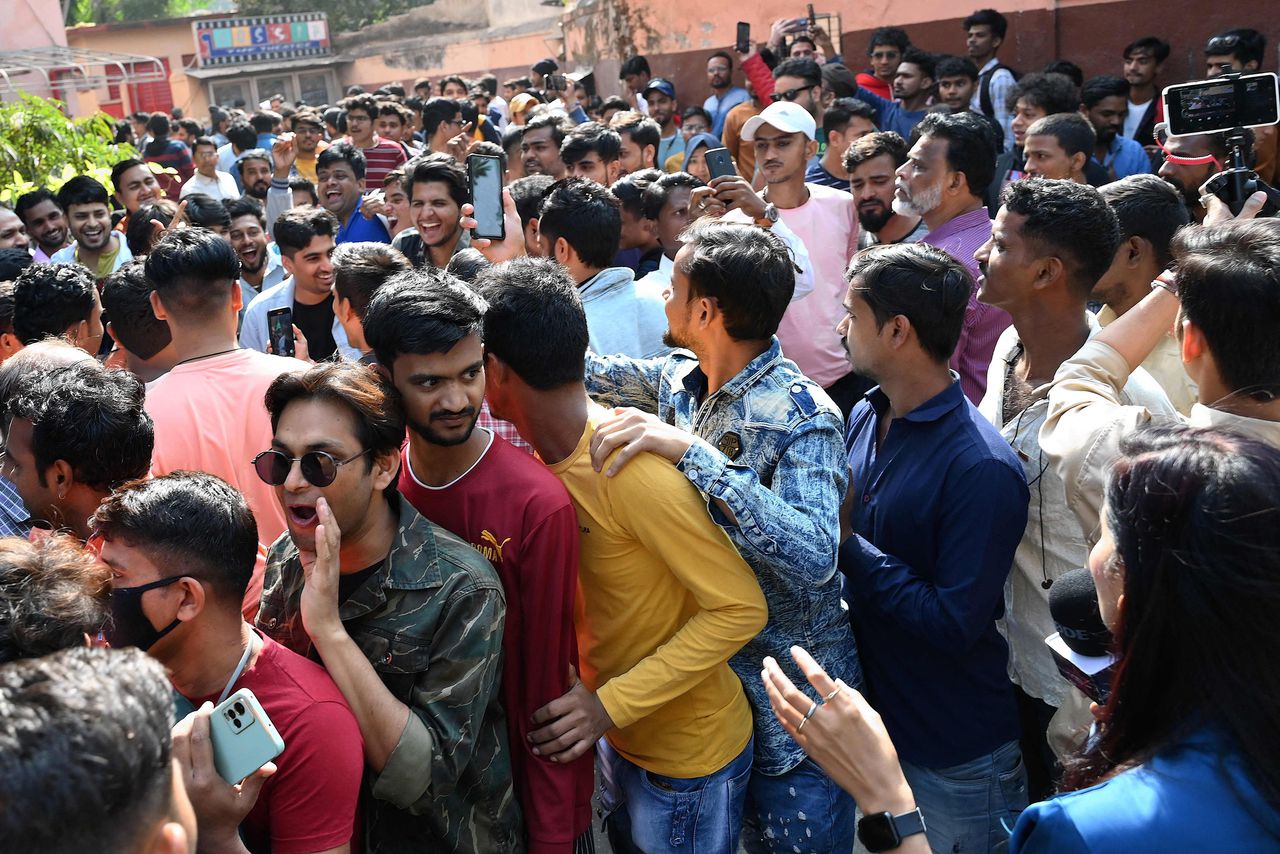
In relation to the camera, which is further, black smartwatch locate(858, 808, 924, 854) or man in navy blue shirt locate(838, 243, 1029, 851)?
man in navy blue shirt locate(838, 243, 1029, 851)

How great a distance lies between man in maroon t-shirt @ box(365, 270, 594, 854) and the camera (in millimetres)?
2275

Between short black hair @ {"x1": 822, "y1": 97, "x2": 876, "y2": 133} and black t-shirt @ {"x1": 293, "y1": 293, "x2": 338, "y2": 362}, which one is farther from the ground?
short black hair @ {"x1": 822, "y1": 97, "x2": 876, "y2": 133}

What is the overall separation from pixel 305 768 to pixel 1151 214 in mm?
2840

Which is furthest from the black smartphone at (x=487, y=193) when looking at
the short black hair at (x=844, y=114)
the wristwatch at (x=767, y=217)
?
the short black hair at (x=844, y=114)

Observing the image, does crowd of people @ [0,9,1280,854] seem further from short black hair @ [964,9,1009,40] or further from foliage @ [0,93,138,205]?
short black hair @ [964,9,1009,40]

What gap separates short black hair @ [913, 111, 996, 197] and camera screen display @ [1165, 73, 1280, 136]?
90 cm

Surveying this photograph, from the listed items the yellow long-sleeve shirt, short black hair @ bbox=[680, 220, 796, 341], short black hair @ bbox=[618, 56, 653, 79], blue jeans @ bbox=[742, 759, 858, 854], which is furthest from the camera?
short black hair @ bbox=[618, 56, 653, 79]

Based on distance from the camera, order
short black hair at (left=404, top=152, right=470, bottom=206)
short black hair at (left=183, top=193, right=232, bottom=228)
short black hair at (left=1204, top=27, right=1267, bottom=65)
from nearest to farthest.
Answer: short black hair at (left=404, top=152, right=470, bottom=206) < short black hair at (left=183, top=193, right=232, bottom=228) < short black hair at (left=1204, top=27, right=1267, bottom=65)

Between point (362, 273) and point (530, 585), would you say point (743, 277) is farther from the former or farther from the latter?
point (362, 273)

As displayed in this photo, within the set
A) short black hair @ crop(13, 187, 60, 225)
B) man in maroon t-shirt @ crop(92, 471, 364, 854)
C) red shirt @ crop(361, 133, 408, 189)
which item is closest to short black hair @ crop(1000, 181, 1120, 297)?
man in maroon t-shirt @ crop(92, 471, 364, 854)

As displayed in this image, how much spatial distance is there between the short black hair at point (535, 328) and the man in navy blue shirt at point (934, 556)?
2.36 ft

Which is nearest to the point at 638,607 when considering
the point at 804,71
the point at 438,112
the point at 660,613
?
the point at 660,613

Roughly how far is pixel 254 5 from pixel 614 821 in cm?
3709

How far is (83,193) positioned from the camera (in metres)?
6.58
